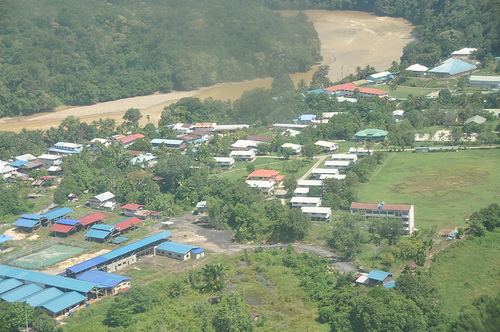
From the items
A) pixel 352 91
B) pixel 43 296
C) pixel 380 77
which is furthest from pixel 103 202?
pixel 380 77

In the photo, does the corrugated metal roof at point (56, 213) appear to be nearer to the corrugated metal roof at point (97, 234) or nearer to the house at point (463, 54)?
the corrugated metal roof at point (97, 234)

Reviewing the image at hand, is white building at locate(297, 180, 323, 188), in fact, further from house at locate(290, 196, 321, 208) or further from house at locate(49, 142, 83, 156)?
house at locate(49, 142, 83, 156)

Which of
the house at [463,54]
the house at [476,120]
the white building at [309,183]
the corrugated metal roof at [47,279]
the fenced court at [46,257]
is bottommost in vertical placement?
the fenced court at [46,257]

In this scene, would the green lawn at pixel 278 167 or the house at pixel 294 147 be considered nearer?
the green lawn at pixel 278 167

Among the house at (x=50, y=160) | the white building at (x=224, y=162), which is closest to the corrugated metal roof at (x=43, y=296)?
the white building at (x=224, y=162)

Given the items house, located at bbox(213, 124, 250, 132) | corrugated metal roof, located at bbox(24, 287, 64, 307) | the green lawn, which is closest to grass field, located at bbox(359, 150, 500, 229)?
the green lawn

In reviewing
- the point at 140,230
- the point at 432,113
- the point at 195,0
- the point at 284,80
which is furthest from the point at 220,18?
the point at 140,230
